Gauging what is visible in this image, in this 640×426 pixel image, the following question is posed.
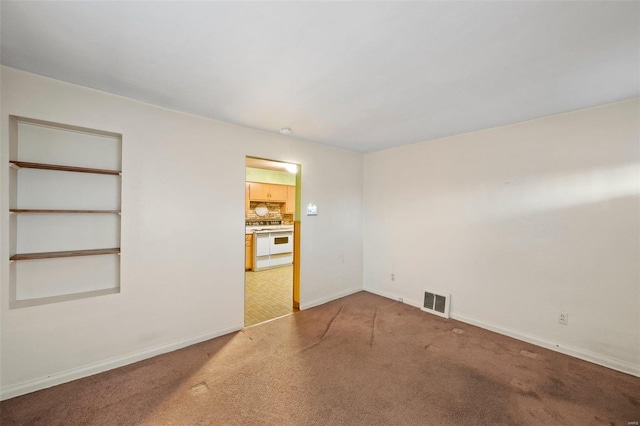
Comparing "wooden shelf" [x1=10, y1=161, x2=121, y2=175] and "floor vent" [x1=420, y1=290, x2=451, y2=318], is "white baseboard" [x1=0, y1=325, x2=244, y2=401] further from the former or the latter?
"floor vent" [x1=420, y1=290, x2=451, y2=318]

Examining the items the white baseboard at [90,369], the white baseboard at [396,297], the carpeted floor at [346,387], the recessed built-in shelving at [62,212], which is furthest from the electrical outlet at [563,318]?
the recessed built-in shelving at [62,212]

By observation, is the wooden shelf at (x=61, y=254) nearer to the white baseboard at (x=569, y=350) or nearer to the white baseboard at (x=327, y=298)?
the white baseboard at (x=327, y=298)

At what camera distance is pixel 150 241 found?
2691 mm

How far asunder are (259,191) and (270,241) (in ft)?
4.74

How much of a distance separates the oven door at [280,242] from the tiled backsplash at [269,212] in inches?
40.8

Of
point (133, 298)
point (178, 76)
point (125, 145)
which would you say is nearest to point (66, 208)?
point (125, 145)

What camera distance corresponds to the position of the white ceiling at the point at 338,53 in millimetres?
1417

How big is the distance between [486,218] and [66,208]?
4802 mm

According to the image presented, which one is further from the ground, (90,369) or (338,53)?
(338,53)

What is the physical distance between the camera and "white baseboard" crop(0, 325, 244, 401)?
6.84 feet

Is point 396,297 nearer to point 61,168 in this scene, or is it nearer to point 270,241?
point 270,241

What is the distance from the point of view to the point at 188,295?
2.93 meters

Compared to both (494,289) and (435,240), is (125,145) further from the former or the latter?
(494,289)

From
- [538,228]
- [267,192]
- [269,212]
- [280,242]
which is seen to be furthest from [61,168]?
[269,212]
